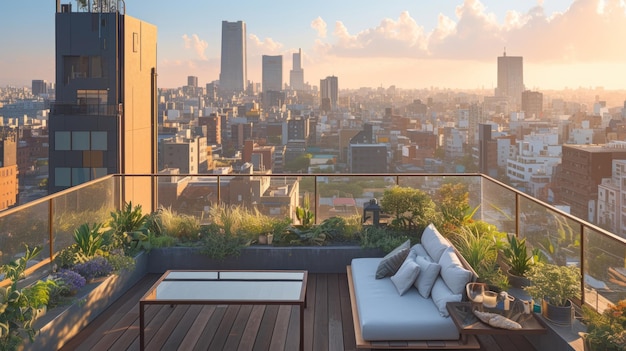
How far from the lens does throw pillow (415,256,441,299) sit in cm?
438

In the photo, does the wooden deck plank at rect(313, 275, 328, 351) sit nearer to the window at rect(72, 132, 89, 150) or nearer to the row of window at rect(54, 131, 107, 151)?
the row of window at rect(54, 131, 107, 151)

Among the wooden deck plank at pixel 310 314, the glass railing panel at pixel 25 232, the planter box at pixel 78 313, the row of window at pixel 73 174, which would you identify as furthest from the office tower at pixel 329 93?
the planter box at pixel 78 313

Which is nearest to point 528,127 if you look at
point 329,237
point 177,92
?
point 177,92

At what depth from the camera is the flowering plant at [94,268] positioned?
203 inches

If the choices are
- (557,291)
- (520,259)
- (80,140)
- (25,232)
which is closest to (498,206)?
(520,259)

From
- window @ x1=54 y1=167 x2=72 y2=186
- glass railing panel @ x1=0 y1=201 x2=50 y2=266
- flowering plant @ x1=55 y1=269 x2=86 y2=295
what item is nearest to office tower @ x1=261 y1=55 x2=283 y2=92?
window @ x1=54 y1=167 x2=72 y2=186

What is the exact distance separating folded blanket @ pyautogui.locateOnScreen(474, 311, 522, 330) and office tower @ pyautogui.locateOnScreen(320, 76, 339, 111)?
3418cm

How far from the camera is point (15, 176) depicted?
34.2m

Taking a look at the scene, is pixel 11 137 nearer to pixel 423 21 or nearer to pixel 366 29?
pixel 366 29

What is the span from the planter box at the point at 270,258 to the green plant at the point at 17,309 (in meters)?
2.48

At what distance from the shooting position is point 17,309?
3668 millimetres

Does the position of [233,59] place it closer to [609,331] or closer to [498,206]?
[498,206]

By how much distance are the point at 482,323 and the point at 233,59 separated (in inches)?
1737

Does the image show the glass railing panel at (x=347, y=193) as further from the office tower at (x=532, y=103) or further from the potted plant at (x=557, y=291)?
the office tower at (x=532, y=103)
